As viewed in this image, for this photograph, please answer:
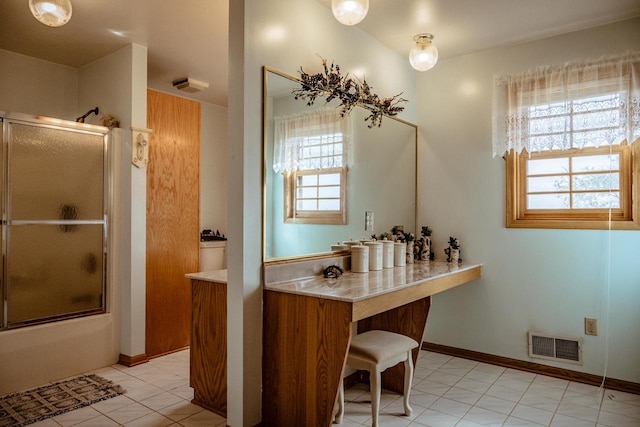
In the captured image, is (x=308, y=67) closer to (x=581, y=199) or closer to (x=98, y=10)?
(x=98, y=10)

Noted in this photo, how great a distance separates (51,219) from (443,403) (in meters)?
2.99

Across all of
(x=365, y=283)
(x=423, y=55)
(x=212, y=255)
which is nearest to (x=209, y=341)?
(x=365, y=283)

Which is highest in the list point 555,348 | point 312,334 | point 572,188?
point 572,188

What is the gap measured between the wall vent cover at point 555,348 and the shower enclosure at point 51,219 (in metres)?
3.38

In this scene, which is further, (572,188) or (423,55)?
(572,188)

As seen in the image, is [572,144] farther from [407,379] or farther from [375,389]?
[375,389]

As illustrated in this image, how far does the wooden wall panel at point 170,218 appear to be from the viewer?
11.7 ft

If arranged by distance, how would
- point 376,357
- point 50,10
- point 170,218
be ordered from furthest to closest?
point 170,218 < point 376,357 < point 50,10

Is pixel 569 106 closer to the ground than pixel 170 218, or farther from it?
farther from it

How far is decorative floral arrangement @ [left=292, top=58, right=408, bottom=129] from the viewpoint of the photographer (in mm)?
2531

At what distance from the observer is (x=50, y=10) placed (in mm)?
1988

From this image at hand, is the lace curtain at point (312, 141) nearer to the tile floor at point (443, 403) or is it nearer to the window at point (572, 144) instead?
the window at point (572, 144)

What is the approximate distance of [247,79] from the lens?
218 centimetres

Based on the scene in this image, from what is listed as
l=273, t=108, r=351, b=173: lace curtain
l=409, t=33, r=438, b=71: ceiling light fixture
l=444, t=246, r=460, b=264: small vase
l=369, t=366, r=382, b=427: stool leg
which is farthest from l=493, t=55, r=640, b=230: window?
l=369, t=366, r=382, b=427: stool leg
